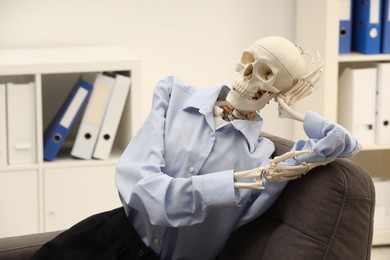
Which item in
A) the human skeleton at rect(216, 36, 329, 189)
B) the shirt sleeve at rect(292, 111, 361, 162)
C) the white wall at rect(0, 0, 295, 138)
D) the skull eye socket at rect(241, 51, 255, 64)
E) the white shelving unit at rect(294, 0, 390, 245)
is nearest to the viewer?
the shirt sleeve at rect(292, 111, 361, 162)

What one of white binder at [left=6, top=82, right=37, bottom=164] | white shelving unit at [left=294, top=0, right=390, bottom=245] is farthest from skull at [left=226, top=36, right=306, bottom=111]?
white shelving unit at [left=294, top=0, right=390, bottom=245]

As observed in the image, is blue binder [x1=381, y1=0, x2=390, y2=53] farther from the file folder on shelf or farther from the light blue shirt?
the light blue shirt

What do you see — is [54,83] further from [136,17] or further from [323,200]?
[323,200]

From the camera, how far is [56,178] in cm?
302

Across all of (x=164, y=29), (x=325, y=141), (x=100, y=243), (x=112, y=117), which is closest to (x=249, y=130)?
(x=325, y=141)

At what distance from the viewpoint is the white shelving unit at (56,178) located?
9.74 feet

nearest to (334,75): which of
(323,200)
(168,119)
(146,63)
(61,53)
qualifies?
(146,63)

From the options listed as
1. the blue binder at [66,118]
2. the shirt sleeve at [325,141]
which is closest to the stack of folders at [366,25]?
the blue binder at [66,118]

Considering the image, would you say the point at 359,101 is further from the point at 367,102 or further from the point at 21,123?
the point at 21,123

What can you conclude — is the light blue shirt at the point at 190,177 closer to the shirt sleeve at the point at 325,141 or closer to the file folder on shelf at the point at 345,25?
the shirt sleeve at the point at 325,141

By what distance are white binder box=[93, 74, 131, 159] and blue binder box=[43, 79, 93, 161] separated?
0.32ft

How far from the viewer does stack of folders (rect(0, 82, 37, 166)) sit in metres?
2.94

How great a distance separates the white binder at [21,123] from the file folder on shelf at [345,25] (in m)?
1.29

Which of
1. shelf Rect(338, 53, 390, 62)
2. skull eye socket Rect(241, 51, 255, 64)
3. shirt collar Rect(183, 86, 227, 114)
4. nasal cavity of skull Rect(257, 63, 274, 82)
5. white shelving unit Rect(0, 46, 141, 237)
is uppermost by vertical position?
skull eye socket Rect(241, 51, 255, 64)
